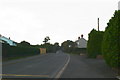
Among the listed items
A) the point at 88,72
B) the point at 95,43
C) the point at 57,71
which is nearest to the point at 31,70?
the point at 57,71

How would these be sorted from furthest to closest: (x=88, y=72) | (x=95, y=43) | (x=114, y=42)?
(x=95, y=43) < (x=114, y=42) < (x=88, y=72)

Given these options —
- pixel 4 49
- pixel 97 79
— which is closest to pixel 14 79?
pixel 97 79

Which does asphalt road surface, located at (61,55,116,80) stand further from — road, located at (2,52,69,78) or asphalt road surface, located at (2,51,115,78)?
road, located at (2,52,69,78)

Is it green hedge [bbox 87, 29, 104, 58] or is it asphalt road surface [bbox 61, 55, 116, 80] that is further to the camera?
green hedge [bbox 87, 29, 104, 58]

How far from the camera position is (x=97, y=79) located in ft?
39.3

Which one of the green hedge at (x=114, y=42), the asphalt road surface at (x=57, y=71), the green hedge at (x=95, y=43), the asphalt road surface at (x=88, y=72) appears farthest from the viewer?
the green hedge at (x=95, y=43)

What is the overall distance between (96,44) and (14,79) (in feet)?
100.0

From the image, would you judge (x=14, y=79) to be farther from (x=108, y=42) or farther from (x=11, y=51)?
(x=11, y=51)

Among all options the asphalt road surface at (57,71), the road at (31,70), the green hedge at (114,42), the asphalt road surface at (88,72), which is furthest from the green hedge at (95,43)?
the green hedge at (114,42)

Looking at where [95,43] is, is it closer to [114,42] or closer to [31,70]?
[114,42]

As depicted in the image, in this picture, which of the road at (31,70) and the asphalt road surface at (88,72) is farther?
the road at (31,70)

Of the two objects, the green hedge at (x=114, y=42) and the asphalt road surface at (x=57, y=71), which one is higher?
the green hedge at (x=114, y=42)

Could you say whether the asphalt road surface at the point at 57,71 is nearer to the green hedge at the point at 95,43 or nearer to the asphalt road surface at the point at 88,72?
the asphalt road surface at the point at 88,72

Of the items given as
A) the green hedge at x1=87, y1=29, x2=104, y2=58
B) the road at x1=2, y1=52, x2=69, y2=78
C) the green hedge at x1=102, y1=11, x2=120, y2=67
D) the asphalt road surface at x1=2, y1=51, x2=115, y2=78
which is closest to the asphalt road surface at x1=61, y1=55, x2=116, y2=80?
the asphalt road surface at x1=2, y1=51, x2=115, y2=78
